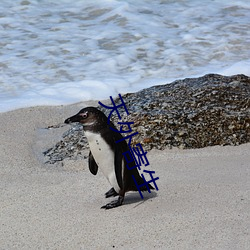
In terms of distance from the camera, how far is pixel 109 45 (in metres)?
8.77

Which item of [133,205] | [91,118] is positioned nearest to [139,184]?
[133,205]

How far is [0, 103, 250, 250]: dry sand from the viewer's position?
3188mm

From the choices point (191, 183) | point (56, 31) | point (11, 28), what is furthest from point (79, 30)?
point (191, 183)

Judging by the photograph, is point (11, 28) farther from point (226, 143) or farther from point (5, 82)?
point (226, 143)

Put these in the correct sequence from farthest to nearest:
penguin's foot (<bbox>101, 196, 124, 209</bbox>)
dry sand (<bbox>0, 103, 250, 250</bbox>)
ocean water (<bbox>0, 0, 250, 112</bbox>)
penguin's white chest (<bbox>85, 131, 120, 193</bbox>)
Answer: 1. ocean water (<bbox>0, 0, 250, 112</bbox>)
2. penguin's foot (<bbox>101, 196, 124, 209</bbox>)
3. penguin's white chest (<bbox>85, 131, 120, 193</bbox>)
4. dry sand (<bbox>0, 103, 250, 250</bbox>)

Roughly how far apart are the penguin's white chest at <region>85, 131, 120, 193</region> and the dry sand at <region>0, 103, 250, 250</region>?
10.7 inches

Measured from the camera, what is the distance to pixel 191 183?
3.88 m

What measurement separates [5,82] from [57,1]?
14.1 ft

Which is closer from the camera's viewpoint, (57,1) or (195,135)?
(195,135)

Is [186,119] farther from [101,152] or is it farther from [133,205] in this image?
[101,152]

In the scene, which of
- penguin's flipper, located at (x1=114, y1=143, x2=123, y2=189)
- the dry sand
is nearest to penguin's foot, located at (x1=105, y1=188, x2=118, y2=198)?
the dry sand

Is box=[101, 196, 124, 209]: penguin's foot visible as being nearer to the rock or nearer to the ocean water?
the rock

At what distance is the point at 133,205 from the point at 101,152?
0.43m

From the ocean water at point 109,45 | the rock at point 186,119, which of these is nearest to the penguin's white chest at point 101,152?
the rock at point 186,119
